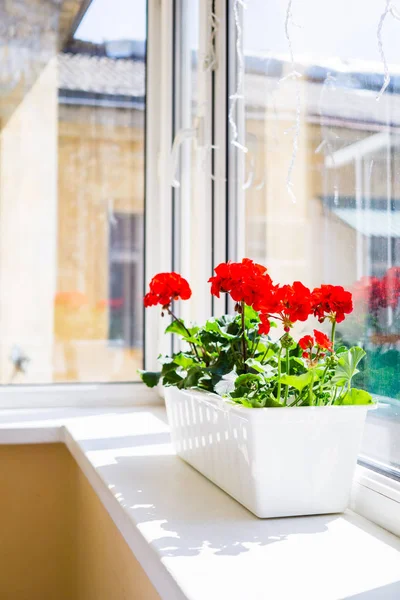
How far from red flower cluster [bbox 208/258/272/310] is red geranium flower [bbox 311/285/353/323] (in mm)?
64

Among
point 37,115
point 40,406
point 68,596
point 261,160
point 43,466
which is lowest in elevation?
point 68,596

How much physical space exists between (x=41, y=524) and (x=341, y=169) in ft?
4.07

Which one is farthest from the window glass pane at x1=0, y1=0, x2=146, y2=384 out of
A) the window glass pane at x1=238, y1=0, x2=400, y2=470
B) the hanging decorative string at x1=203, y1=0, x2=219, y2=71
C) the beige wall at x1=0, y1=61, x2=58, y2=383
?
the window glass pane at x1=238, y1=0, x2=400, y2=470

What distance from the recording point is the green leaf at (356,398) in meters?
0.87

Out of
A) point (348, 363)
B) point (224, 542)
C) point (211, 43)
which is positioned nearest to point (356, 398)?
point (348, 363)

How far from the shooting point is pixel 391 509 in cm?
84

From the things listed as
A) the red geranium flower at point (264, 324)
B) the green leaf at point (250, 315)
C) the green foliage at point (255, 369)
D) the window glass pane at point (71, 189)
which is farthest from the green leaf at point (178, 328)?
the window glass pane at point (71, 189)

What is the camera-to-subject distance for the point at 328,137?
107 cm

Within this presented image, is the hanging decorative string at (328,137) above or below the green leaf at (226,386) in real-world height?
above

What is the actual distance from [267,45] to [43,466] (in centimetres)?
115

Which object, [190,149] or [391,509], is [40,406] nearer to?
[190,149]

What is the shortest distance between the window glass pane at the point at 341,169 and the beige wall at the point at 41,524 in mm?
826

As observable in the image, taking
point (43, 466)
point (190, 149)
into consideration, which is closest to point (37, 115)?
point (190, 149)

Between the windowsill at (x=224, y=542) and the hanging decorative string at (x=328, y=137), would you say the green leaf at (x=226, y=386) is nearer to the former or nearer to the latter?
the windowsill at (x=224, y=542)
